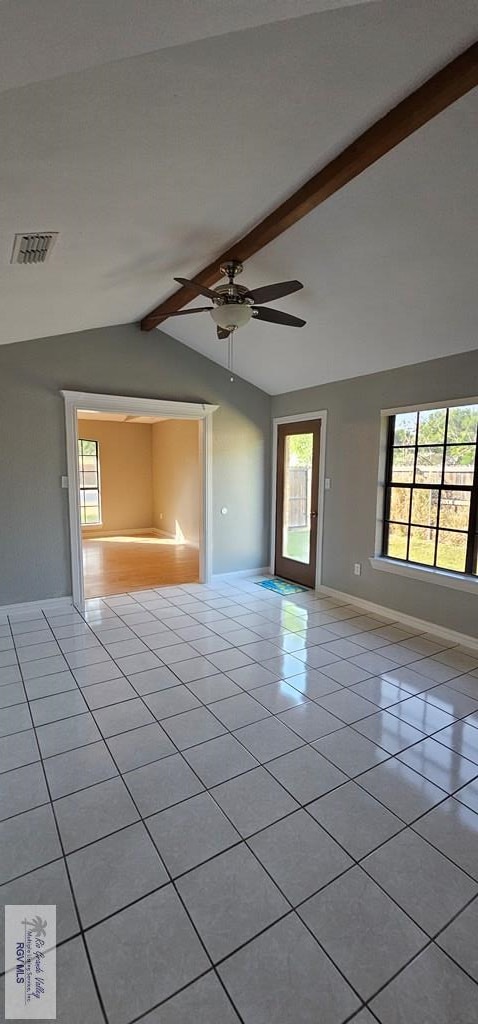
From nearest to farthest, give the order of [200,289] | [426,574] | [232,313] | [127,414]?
1. [200,289]
2. [232,313]
3. [426,574]
4. [127,414]

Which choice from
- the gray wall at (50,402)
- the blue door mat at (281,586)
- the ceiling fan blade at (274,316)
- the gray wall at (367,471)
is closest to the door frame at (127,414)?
the gray wall at (50,402)

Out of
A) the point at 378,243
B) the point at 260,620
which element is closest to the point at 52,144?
the point at 378,243

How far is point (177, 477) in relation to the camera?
8.30m

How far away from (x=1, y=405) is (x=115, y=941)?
161 inches

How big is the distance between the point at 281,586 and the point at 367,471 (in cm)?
186

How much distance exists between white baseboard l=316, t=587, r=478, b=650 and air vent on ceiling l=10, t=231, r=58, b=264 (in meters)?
4.02

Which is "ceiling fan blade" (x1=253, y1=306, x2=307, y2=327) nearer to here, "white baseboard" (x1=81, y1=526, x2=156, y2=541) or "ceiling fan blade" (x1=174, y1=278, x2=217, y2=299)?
"ceiling fan blade" (x1=174, y1=278, x2=217, y2=299)

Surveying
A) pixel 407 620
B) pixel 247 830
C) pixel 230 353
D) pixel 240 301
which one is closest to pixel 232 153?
pixel 240 301

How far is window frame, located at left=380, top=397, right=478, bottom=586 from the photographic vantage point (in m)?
3.64

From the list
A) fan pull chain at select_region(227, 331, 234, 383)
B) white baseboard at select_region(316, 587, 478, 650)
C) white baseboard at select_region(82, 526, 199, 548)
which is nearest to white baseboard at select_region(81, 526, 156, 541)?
white baseboard at select_region(82, 526, 199, 548)

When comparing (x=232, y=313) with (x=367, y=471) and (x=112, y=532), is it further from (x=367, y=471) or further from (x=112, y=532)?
(x=112, y=532)

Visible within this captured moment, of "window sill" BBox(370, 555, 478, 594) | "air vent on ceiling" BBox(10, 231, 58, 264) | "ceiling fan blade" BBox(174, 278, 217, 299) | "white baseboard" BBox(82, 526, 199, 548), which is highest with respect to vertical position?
Result: "air vent on ceiling" BBox(10, 231, 58, 264)

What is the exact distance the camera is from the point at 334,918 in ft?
4.81

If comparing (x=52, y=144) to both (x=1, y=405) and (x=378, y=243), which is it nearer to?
(x=378, y=243)
